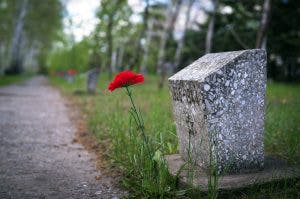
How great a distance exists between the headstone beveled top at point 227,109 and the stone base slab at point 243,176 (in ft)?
0.36

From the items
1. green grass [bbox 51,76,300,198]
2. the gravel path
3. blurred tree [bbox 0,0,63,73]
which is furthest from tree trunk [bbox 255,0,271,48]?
blurred tree [bbox 0,0,63,73]

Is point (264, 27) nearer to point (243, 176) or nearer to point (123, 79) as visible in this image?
point (243, 176)

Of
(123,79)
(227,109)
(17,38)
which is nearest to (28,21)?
(17,38)

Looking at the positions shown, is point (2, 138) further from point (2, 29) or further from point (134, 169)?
point (2, 29)

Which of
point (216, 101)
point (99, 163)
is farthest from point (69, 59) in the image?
point (216, 101)

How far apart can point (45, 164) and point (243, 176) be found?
8.64 feet

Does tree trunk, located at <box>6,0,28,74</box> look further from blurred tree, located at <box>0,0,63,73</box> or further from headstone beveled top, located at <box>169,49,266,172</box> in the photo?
headstone beveled top, located at <box>169,49,266,172</box>

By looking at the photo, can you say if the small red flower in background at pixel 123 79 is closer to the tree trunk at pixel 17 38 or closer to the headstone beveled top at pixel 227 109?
the headstone beveled top at pixel 227 109

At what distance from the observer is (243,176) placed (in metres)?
3.53

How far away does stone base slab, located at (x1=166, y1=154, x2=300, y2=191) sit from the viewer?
330 centimetres

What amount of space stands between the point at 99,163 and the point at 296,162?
2.50 meters

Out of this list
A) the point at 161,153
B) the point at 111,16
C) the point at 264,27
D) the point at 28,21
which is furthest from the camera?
the point at 28,21

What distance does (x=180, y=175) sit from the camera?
139 inches

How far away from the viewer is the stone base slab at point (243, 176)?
330 cm
